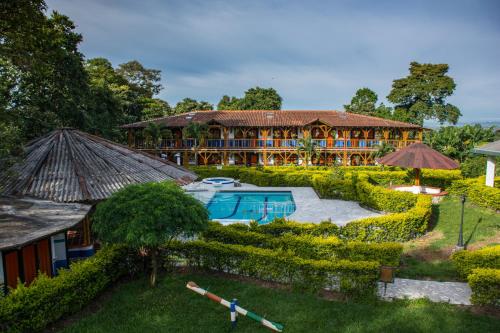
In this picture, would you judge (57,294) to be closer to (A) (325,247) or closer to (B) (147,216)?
(B) (147,216)

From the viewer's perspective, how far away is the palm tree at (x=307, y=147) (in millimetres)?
31547

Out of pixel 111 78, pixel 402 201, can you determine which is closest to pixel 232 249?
pixel 402 201

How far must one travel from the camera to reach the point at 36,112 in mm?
18062

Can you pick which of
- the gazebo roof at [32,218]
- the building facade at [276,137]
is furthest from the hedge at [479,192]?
the gazebo roof at [32,218]

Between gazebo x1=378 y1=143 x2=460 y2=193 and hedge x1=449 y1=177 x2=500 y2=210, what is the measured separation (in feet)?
4.89

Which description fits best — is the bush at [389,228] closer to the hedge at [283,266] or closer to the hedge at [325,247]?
the hedge at [325,247]

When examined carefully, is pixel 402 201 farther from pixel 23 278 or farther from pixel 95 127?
pixel 95 127

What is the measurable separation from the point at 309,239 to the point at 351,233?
275 centimetres

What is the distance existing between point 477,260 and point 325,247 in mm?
3904

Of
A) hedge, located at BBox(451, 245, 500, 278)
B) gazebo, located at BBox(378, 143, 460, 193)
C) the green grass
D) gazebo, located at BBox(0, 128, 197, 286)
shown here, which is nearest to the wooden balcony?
gazebo, located at BBox(378, 143, 460, 193)

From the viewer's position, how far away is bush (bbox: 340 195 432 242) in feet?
39.1

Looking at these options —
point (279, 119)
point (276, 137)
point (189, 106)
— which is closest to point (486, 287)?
point (279, 119)

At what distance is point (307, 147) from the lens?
31.6 metres

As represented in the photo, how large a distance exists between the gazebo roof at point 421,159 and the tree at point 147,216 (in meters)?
12.8
